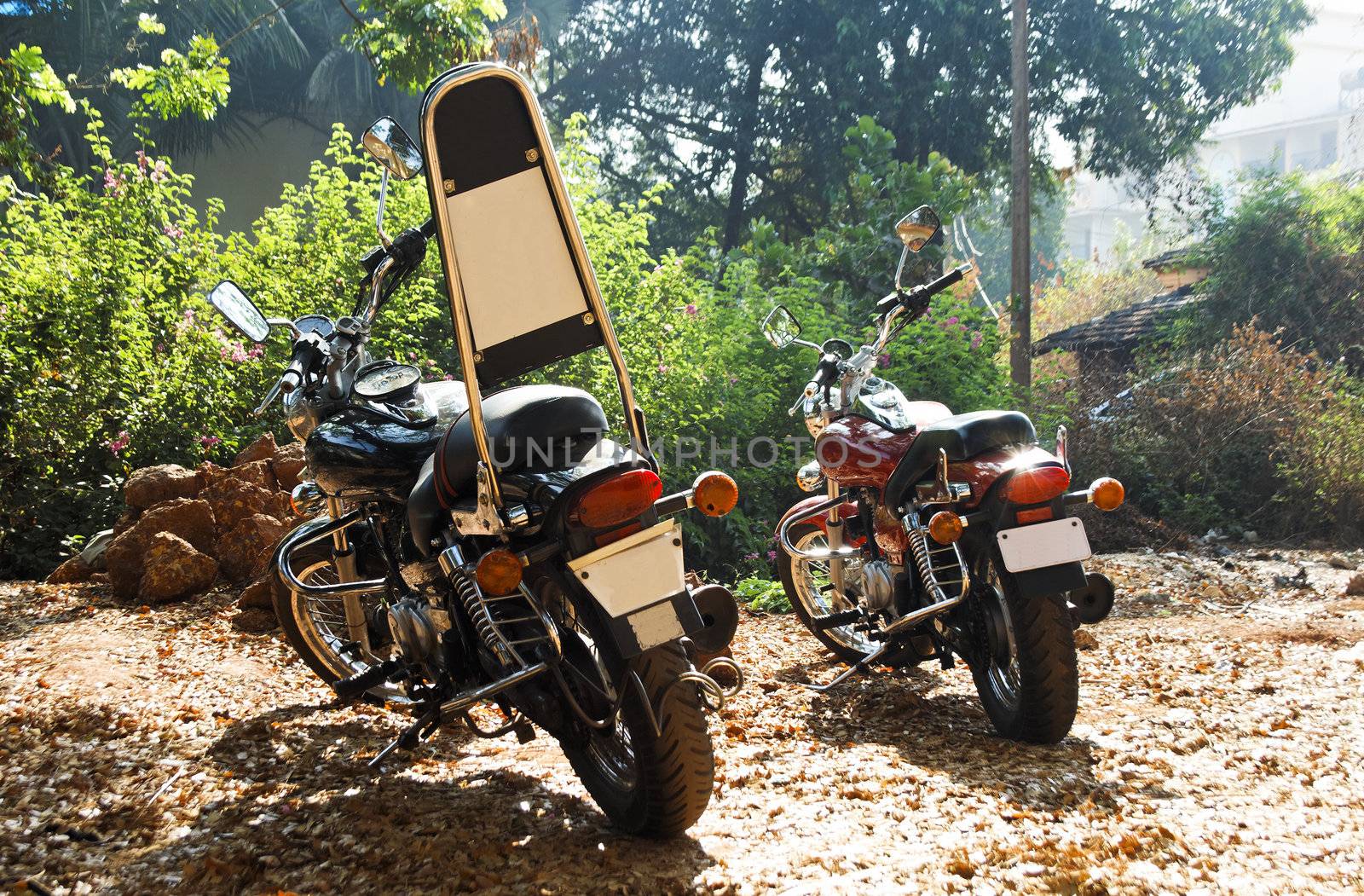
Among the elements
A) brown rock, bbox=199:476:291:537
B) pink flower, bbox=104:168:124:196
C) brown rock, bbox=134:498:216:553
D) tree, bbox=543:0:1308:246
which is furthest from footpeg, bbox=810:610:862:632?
tree, bbox=543:0:1308:246

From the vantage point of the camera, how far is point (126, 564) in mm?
6121

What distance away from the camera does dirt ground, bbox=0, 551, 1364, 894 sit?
2.69 metres

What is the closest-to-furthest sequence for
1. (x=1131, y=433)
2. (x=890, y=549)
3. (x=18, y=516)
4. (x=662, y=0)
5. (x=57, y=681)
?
1. (x=57, y=681)
2. (x=890, y=549)
3. (x=18, y=516)
4. (x=1131, y=433)
5. (x=662, y=0)

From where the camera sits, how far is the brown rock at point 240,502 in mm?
6293

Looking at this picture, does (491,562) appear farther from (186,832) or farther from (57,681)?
(57,681)

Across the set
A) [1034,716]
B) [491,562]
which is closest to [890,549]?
[1034,716]

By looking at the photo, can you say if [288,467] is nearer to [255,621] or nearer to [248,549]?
[248,549]

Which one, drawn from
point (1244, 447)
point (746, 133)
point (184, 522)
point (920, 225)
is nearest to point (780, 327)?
point (920, 225)

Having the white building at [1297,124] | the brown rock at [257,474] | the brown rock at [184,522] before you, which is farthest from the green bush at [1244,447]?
the white building at [1297,124]

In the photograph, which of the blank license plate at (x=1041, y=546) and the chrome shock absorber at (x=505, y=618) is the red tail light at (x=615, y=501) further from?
the blank license plate at (x=1041, y=546)

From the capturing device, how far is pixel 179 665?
4.75m

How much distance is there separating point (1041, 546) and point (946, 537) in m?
0.30

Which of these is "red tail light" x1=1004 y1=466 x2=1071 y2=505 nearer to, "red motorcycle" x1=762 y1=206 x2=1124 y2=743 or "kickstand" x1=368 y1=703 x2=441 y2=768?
"red motorcycle" x1=762 y1=206 x2=1124 y2=743

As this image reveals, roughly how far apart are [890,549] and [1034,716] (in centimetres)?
97
